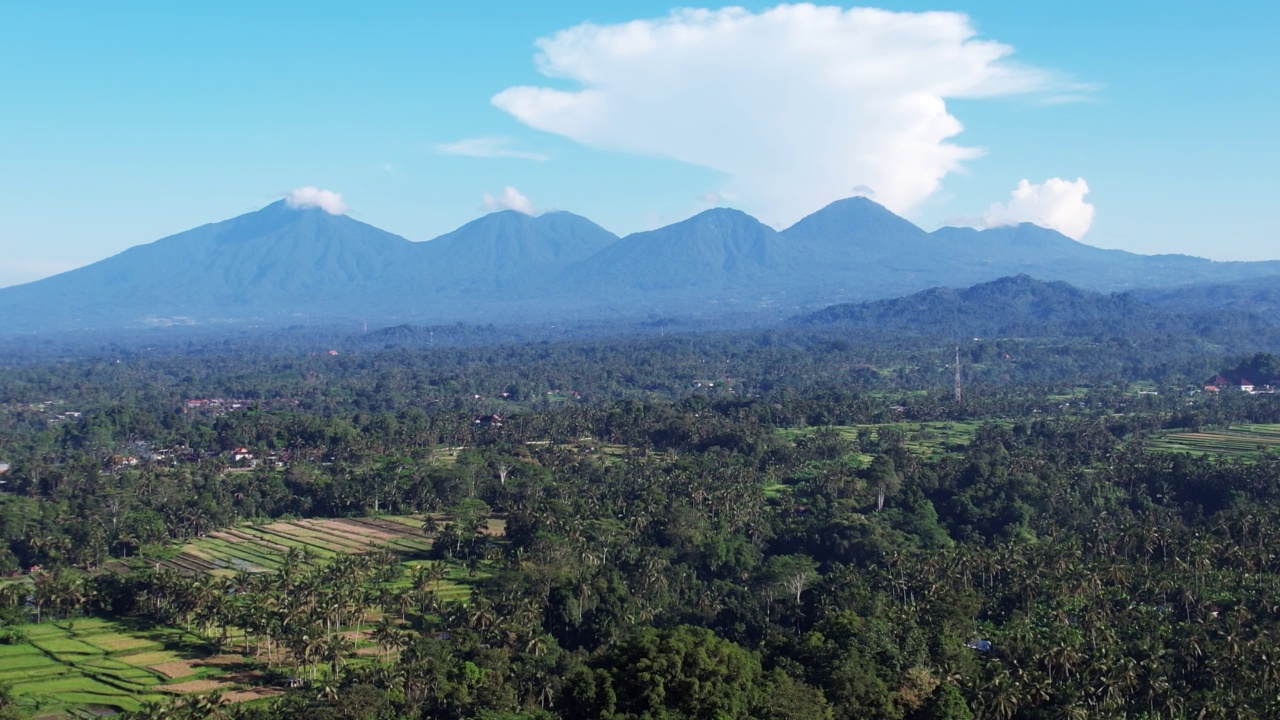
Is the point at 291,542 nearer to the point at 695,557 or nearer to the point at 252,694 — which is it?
the point at 695,557

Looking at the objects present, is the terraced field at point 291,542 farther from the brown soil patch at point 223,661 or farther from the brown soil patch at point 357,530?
the brown soil patch at point 223,661

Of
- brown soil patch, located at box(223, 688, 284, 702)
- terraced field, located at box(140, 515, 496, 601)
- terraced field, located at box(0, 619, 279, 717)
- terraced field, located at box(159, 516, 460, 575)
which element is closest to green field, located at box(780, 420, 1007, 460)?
terraced field, located at box(140, 515, 496, 601)

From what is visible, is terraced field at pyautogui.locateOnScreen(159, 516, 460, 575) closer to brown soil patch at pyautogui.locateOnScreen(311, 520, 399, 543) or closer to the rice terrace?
brown soil patch at pyautogui.locateOnScreen(311, 520, 399, 543)

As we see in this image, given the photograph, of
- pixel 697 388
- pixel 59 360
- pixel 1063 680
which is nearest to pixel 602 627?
pixel 1063 680

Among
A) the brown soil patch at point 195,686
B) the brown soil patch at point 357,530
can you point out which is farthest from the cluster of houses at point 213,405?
the brown soil patch at point 195,686

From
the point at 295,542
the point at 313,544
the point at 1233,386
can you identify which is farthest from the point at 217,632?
the point at 1233,386

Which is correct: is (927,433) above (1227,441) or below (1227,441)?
above
